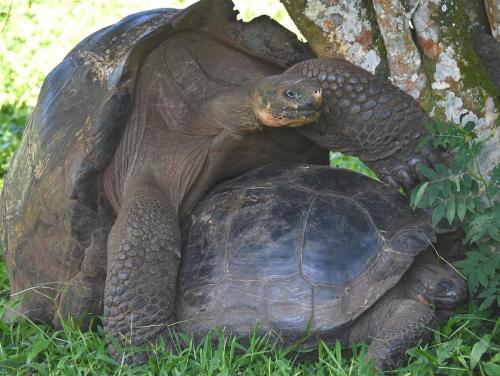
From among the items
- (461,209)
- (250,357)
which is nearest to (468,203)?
(461,209)

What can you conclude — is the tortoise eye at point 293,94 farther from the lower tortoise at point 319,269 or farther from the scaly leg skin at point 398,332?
the scaly leg skin at point 398,332

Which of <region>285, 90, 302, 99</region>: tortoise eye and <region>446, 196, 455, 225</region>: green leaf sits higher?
<region>285, 90, 302, 99</region>: tortoise eye

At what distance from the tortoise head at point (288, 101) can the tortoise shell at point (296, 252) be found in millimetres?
320

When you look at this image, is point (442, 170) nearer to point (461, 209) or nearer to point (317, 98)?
point (461, 209)

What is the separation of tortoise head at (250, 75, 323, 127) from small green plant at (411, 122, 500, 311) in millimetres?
463

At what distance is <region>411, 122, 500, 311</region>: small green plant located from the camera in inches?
135

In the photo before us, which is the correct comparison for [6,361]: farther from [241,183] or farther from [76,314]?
[241,183]

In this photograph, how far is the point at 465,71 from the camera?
150 inches

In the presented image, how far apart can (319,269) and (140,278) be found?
0.74 metres

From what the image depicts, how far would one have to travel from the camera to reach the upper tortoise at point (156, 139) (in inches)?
151

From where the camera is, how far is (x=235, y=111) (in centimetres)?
407

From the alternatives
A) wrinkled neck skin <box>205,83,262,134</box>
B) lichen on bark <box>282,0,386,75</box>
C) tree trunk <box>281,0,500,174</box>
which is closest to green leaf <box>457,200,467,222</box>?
tree trunk <box>281,0,500,174</box>

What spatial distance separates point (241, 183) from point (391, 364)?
44.4 inches

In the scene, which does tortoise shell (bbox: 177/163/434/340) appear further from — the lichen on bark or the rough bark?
the rough bark
